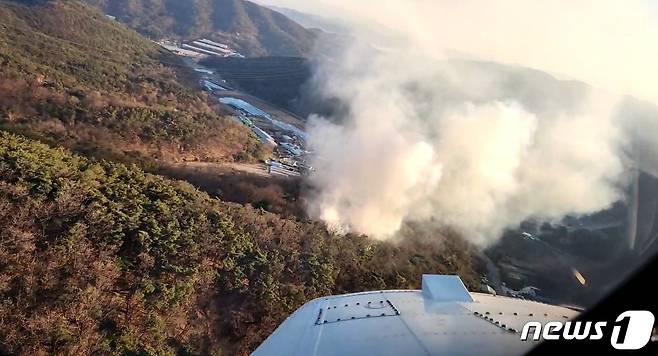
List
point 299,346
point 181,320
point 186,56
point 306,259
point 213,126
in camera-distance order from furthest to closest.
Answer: point 186,56
point 213,126
point 306,259
point 181,320
point 299,346

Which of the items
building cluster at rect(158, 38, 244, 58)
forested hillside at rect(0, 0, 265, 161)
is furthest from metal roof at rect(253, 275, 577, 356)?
building cluster at rect(158, 38, 244, 58)

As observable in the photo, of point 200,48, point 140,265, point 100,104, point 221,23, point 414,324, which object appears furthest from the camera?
point 221,23

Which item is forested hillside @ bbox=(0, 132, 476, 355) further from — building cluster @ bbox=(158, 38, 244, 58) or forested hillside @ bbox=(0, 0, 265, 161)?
building cluster @ bbox=(158, 38, 244, 58)

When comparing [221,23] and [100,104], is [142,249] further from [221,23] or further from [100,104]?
[221,23]

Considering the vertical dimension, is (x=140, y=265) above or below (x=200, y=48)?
Result: above

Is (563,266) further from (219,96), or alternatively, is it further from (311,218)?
(219,96)

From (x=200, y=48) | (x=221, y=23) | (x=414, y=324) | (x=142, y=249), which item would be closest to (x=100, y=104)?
(x=142, y=249)

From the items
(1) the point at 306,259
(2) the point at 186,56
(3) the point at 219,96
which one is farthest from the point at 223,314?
(2) the point at 186,56

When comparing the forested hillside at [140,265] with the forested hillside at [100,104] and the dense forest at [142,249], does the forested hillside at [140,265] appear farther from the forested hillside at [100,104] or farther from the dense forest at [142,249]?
the forested hillside at [100,104]
